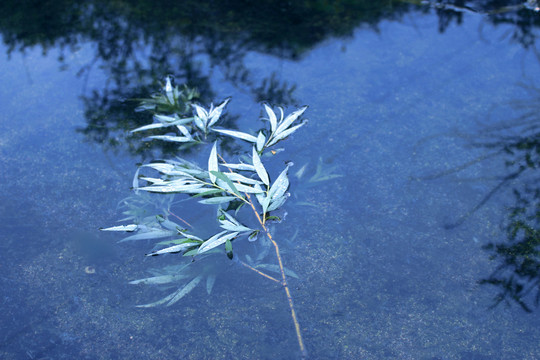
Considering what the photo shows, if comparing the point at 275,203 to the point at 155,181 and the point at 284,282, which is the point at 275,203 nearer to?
the point at 284,282

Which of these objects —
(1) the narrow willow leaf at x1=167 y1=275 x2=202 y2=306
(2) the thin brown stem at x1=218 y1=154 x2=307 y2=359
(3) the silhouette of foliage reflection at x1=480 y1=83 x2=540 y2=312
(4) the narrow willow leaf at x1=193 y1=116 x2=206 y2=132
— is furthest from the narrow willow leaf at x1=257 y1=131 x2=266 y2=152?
(3) the silhouette of foliage reflection at x1=480 y1=83 x2=540 y2=312

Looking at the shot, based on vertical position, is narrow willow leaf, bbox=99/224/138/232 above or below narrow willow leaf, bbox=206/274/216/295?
above

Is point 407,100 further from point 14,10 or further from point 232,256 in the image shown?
point 14,10

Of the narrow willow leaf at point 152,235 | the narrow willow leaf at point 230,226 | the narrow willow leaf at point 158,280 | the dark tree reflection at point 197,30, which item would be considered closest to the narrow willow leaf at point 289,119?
the dark tree reflection at point 197,30

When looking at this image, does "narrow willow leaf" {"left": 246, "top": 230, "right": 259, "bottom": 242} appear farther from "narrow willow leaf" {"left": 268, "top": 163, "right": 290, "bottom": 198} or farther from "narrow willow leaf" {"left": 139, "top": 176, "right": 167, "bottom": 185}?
"narrow willow leaf" {"left": 139, "top": 176, "right": 167, "bottom": 185}

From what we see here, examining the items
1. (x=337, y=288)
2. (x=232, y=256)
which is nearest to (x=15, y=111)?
(x=232, y=256)

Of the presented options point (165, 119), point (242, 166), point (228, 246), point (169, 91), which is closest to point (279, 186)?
point (242, 166)
